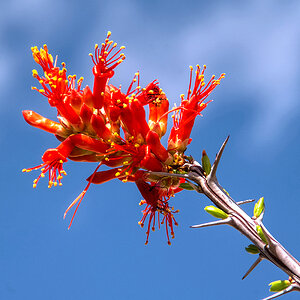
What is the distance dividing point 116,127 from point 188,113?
628mm

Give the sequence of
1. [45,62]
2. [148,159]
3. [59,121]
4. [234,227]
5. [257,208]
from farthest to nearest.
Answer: [45,62], [59,121], [148,159], [257,208], [234,227]

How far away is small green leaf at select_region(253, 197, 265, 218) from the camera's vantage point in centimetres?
287

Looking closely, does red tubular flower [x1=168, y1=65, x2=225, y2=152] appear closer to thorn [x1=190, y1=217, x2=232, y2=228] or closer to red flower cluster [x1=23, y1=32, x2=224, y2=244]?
red flower cluster [x1=23, y1=32, x2=224, y2=244]

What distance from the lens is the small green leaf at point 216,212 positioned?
2.84 metres

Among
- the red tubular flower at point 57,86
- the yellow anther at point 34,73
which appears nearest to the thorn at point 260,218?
the red tubular flower at point 57,86

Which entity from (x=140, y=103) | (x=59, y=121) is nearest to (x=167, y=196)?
(x=140, y=103)

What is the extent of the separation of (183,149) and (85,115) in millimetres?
857

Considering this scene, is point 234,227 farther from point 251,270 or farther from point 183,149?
point 183,149

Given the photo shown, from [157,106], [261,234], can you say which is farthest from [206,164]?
[157,106]

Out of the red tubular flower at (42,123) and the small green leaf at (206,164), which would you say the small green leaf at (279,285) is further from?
the red tubular flower at (42,123)

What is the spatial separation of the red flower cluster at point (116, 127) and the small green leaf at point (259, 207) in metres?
0.67

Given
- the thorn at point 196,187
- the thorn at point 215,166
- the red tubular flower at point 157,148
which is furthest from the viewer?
the red tubular flower at point 157,148

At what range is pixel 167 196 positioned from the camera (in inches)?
140

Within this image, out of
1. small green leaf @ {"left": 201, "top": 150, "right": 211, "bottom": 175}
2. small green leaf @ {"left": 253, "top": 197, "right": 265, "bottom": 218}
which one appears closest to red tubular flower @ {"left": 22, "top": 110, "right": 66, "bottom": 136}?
small green leaf @ {"left": 201, "top": 150, "right": 211, "bottom": 175}
